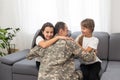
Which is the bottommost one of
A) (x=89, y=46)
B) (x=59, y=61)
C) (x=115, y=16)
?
(x=59, y=61)

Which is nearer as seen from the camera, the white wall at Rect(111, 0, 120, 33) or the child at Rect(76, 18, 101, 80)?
the child at Rect(76, 18, 101, 80)

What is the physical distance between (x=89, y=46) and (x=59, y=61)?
434 mm

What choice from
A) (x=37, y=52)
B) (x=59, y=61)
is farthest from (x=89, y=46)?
(x=37, y=52)

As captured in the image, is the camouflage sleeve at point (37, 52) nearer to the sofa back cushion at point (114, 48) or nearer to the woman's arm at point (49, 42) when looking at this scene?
the woman's arm at point (49, 42)

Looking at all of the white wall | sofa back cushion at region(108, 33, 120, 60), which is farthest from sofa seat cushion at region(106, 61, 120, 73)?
the white wall

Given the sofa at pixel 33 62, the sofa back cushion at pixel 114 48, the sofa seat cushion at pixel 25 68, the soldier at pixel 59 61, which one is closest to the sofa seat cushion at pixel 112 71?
the sofa at pixel 33 62

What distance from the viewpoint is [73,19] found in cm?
353

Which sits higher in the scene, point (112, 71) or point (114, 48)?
point (114, 48)

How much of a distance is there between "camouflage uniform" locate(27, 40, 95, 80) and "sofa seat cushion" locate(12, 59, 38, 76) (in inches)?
24.4

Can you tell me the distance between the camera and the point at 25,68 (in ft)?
9.61

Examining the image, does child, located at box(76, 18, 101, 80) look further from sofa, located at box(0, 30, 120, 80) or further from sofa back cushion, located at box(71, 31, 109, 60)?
sofa back cushion, located at box(71, 31, 109, 60)

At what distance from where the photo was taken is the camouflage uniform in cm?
217

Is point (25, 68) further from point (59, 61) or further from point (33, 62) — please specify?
point (59, 61)

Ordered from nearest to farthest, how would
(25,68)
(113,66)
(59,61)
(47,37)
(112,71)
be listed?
(59,61) < (47,37) < (112,71) < (113,66) < (25,68)
